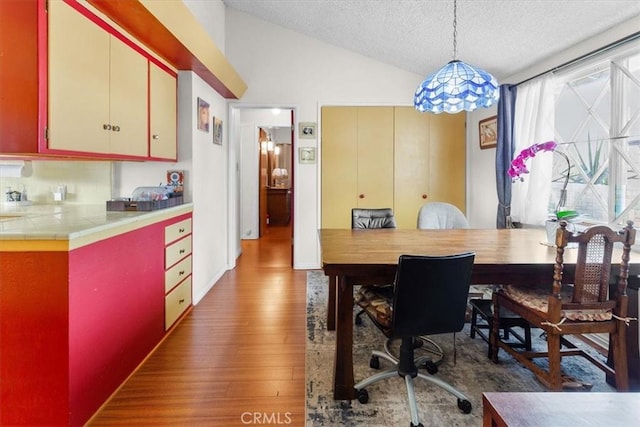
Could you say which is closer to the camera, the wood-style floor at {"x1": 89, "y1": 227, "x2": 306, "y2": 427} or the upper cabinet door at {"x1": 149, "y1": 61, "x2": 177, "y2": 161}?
the wood-style floor at {"x1": 89, "y1": 227, "x2": 306, "y2": 427}

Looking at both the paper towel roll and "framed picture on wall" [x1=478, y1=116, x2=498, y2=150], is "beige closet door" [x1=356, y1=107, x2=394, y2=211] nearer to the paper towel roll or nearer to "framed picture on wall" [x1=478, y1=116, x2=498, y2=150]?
"framed picture on wall" [x1=478, y1=116, x2=498, y2=150]

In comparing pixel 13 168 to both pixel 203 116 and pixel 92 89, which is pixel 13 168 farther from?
pixel 203 116

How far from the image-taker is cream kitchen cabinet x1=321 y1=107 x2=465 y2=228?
15.8 feet

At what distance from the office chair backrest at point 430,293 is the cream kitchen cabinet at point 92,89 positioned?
71.7 inches

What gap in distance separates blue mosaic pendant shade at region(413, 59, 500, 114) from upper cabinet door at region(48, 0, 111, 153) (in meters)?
1.98

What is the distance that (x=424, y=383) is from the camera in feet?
7.00

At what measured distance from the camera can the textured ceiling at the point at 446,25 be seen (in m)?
2.65

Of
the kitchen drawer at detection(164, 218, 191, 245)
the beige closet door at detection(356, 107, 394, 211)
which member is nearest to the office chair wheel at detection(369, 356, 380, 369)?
the kitchen drawer at detection(164, 218, 191, 245)

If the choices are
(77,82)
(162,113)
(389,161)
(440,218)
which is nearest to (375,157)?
(389,161)

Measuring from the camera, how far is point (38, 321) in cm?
161

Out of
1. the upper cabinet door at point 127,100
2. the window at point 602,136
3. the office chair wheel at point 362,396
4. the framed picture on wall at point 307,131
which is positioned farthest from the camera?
the framed picture on wall at point 307,131

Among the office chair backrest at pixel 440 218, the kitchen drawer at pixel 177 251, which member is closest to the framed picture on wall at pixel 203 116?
the kitchen drawer at pixel 177 251

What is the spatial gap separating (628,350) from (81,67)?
3344 millimetres

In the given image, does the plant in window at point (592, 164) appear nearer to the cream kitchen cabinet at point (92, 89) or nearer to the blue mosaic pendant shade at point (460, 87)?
the blue mosaic pendant shade at point (460, 87)
